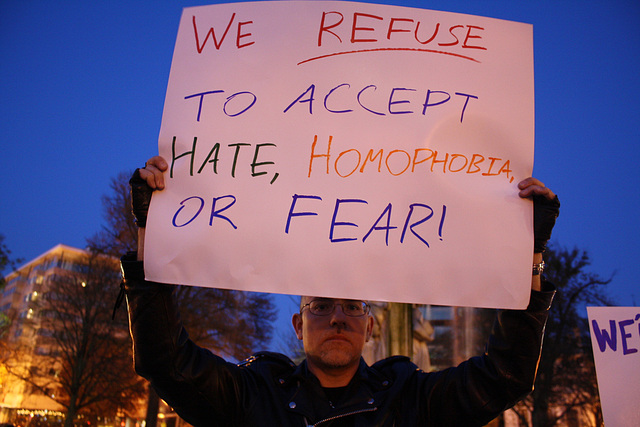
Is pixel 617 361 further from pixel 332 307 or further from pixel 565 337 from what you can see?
pixel 565 337

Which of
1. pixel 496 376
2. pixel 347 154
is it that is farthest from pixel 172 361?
pixel 496 376

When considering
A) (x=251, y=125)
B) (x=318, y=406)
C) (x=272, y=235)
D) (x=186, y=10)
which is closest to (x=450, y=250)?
(x=272, y=235)

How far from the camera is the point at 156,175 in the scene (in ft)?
7.04

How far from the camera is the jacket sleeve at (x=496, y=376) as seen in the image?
6.81 ft

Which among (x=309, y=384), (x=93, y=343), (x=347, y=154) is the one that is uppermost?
(x=347, y=154)

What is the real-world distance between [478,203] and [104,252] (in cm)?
1792

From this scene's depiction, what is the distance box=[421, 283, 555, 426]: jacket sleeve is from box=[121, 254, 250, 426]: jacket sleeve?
0.91m

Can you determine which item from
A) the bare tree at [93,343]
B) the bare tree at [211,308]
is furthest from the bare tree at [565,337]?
the bare tree at [93,343]

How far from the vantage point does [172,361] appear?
6.56 feet

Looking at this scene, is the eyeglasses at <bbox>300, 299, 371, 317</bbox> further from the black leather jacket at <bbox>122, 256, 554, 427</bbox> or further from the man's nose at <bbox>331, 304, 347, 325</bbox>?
the black leather jacket at <bbox>122, 256, 554, 427</bbox>

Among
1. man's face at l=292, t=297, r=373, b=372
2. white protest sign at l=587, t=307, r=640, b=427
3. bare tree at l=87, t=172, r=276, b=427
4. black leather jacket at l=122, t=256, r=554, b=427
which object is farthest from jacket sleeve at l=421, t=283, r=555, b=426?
bare tree at l=87, t=172, r=276, b=427

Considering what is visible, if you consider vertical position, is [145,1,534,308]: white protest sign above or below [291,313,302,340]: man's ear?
above

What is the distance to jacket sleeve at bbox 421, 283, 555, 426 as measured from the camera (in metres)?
2.08

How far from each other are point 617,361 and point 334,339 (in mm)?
2575
